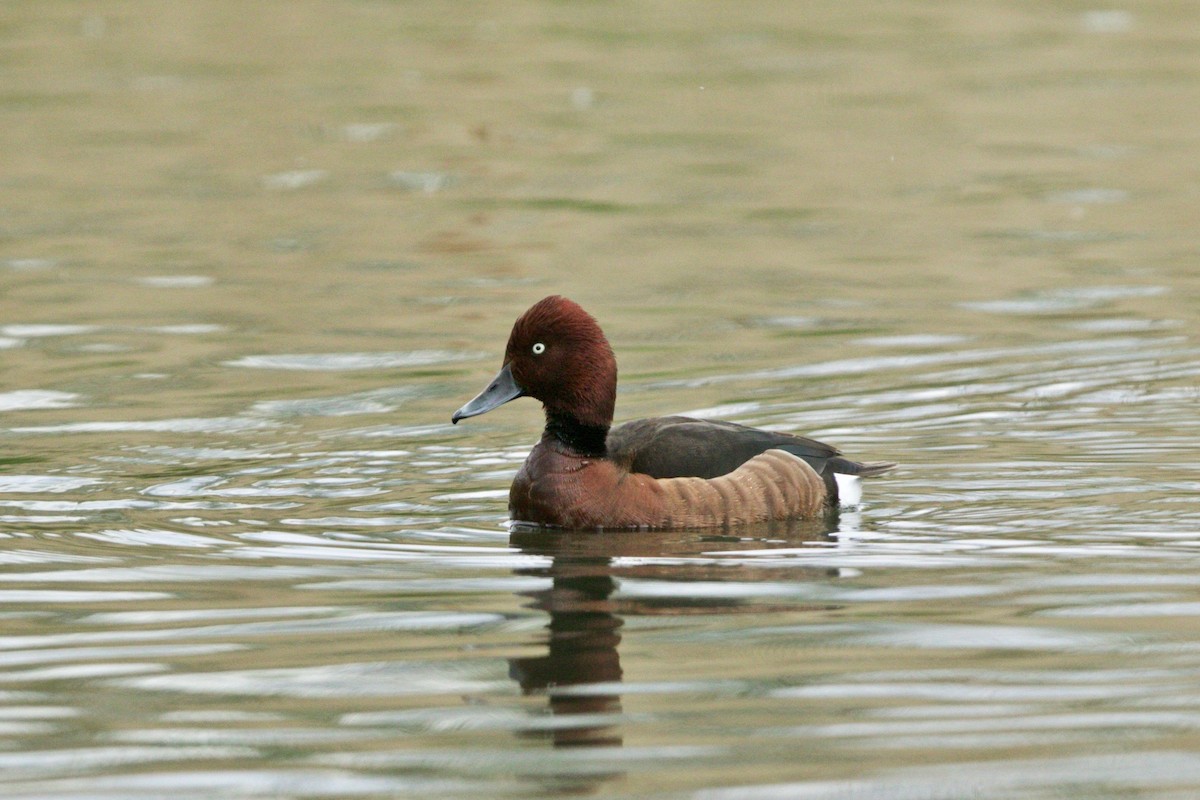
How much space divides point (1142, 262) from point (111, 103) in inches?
460

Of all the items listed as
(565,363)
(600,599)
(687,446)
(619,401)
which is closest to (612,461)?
(687,446)

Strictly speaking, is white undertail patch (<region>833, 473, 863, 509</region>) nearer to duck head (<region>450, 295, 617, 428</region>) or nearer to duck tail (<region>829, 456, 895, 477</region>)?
duck tail (<region>829, 456, 895, 477</region>)

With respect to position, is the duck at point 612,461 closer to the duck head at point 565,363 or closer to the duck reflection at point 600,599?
the duck head at point 565,363

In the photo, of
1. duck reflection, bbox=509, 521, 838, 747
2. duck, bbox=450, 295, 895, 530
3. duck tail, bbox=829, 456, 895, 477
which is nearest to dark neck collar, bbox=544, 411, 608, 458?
duck, bbox=450, 295, 895, 530

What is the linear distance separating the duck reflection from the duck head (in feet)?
1.94

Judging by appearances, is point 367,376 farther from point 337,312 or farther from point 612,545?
point 612,545

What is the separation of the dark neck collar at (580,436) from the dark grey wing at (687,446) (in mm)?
64

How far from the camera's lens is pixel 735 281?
48.8 feet

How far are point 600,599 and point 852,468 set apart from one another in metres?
2.30

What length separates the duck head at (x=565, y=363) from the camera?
916 cm

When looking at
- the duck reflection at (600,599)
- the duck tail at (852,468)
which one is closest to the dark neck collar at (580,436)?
the duck reflection at (600,599)

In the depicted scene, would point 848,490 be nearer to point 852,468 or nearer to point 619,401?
point 852,468

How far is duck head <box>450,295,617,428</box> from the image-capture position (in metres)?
9.16

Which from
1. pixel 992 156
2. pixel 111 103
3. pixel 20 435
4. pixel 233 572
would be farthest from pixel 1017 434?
pixel 111 103
